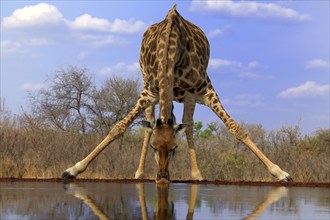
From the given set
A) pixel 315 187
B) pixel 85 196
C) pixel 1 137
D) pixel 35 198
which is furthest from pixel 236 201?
pixel 1 137

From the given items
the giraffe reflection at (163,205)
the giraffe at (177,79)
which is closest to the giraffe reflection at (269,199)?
the giraffe reflection at (163,205)

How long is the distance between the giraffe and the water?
2.09 meters

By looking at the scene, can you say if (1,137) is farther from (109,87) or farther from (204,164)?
(109,87)

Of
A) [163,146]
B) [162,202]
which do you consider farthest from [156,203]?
[163,146]

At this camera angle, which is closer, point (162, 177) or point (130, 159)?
point (162, 177)

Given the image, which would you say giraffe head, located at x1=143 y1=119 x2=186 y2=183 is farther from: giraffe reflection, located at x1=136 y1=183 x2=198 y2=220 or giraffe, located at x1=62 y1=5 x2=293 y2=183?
giraffe, located at x1=62 y1=5 x2=293 y2=183

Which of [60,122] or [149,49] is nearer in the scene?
[149,49]

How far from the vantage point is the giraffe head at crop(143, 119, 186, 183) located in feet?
39.6

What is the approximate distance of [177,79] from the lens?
633 inches

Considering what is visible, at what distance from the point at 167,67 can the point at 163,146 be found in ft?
9.44

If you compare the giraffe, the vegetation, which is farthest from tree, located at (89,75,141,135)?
the giraffe

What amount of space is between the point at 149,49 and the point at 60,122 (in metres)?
21.5

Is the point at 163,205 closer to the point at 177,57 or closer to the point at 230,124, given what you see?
the point at 177,57

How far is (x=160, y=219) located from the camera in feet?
26.5
